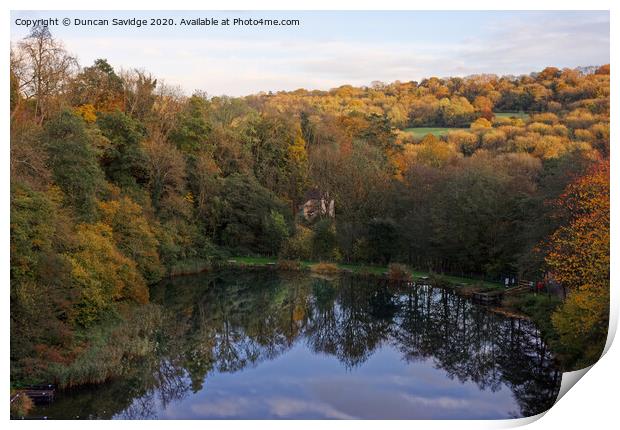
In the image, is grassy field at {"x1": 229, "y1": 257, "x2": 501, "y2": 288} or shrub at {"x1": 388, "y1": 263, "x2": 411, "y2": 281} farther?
shrub at {"x1": 388, "y1": 263, "x2": 411, "y2": 281}

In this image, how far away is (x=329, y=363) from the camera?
12930 mm

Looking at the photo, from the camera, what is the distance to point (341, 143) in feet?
101

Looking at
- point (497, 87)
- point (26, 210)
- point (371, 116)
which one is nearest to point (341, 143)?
point (371, 116)

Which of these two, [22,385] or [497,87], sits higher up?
[497,87]

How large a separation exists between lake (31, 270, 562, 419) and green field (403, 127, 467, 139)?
9.66 meters

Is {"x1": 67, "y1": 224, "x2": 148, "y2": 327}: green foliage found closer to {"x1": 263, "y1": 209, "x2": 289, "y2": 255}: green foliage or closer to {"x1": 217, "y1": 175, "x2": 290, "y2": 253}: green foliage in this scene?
{"x1": 217, "y1": 175, "x2": 290, "y2": 253}: green foliage

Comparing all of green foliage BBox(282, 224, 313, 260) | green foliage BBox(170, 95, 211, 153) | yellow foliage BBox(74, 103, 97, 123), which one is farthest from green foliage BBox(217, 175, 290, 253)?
yellow foliage BBox(74, 103, 97, 123)

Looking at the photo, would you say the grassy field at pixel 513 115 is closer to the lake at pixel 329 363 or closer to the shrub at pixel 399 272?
the shrub at pixel 399 272

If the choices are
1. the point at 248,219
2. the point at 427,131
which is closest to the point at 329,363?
the point at 248,219

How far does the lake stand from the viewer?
10414 millimetres

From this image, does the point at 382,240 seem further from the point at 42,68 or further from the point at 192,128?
the point at 42,68

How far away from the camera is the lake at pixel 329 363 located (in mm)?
10414
